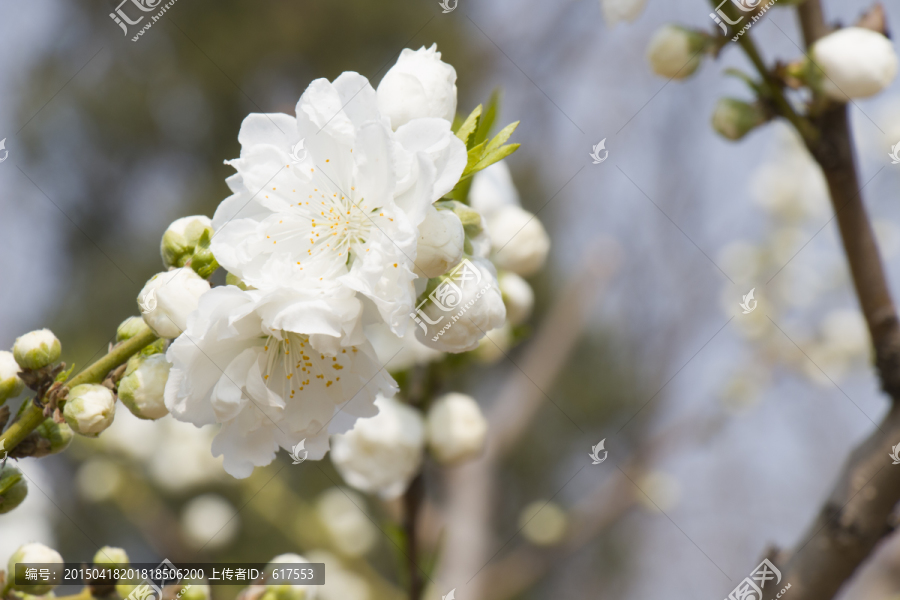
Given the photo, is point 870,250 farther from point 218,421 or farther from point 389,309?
point 218,421

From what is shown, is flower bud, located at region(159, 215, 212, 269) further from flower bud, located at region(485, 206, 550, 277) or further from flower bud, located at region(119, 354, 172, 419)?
flower bud, located at region(485, 206, 550, 277)

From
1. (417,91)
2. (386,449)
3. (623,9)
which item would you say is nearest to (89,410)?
(417,91)

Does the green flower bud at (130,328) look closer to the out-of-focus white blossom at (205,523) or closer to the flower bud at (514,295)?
the flower bud at (514,295)

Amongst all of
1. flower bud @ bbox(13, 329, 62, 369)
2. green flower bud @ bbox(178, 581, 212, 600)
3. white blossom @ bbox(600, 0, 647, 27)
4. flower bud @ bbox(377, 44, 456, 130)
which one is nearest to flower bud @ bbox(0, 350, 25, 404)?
flower bud @ bbox(13, 329, 62, 369)

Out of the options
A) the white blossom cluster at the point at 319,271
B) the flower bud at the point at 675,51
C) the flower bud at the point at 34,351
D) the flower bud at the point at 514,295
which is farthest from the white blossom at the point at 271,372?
the flower bud at the point at 675,51

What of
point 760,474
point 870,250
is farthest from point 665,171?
point 870,250

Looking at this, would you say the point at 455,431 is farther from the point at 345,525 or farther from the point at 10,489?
the point at 345,525

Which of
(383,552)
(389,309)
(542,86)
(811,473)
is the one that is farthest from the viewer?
(383,552)
